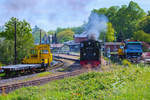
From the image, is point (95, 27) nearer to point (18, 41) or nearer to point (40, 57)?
point (18, 41)

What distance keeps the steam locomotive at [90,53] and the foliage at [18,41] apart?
10.5 meters

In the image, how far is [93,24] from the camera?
32.1m

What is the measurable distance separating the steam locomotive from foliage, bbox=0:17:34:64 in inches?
415

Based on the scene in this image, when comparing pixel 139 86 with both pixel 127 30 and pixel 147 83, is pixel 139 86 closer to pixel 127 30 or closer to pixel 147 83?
pixel 147 83

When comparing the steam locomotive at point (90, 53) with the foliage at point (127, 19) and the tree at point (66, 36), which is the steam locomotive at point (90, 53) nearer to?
the foliage at point (127, 19)

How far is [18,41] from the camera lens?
2891 cm

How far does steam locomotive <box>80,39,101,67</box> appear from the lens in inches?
847

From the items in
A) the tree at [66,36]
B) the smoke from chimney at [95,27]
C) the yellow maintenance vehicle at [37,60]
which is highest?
the tree at [66,36]

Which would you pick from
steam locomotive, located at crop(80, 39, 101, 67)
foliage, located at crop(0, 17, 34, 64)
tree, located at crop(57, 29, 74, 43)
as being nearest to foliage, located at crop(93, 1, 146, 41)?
foliage, located at crop(0, 17, 34, 64)

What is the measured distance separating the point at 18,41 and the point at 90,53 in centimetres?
1261

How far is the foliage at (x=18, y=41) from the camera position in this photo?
89.5 ft

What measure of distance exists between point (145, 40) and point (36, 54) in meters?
33.9

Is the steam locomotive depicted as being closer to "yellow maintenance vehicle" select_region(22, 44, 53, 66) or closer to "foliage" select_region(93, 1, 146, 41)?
"yellow maintenance vehicle" select_region(22, 44, 53, 66)

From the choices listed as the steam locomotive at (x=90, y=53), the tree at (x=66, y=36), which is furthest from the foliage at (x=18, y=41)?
the tree at (x=66, y=36)
